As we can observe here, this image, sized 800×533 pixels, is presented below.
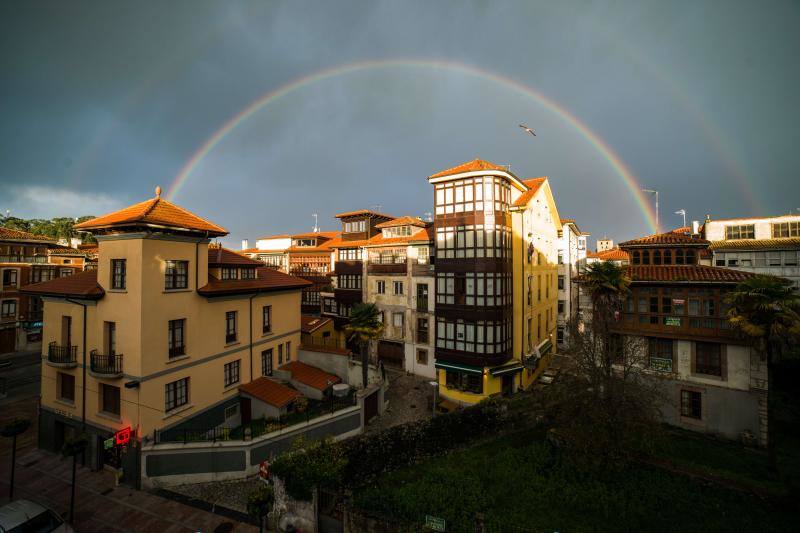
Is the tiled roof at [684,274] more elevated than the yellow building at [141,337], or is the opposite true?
the tiled roof at [684,274]

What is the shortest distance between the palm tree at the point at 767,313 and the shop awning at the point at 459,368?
15703mm

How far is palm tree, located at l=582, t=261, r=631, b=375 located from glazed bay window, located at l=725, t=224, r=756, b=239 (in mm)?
31494

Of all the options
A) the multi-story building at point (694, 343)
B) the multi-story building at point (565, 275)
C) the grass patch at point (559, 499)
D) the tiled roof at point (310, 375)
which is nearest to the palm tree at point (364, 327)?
the tiled roof at point (310, 375)

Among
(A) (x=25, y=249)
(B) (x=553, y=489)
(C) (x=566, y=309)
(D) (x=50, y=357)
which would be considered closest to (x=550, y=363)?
(C) (x=566, y=309)

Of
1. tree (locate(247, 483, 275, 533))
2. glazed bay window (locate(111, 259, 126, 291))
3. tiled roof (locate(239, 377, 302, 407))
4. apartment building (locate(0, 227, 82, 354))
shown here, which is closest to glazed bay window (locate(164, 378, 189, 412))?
tiled roof (locate(239, 377, 302, 407))

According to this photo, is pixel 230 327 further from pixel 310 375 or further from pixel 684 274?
pixel 684 274

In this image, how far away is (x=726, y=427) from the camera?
21.2m

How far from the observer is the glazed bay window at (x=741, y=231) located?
41188 mm

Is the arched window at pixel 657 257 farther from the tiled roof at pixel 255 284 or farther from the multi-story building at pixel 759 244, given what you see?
the tiled roof at pixel 255 284

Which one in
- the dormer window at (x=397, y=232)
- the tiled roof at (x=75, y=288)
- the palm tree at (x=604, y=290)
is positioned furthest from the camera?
the dormer window at (x=397, y=232)

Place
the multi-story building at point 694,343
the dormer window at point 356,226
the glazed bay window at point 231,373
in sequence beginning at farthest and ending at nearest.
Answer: the dormer window at point 356,226
the glazed bay window at point 231,373
the multi-story building at point 694,343

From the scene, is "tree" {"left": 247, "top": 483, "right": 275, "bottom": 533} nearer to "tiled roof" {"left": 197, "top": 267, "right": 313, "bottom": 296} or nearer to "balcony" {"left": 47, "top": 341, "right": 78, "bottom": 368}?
"tiled roof" {"left": 197, "top": 267, "right": 313, "bottom": 296}

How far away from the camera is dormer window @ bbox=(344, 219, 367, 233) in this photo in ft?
143

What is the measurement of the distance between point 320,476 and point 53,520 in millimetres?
10962
